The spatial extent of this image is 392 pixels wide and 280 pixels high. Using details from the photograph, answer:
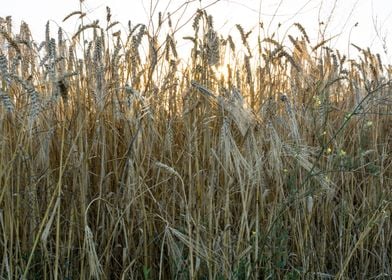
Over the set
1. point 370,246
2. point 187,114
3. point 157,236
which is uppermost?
point 187,114

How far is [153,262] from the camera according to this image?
1.93m

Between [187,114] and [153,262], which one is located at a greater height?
[187,114]

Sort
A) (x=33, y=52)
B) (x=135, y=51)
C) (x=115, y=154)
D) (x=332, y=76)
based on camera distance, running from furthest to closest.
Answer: (x=332, y=76) → (x=33, y=52) → (x=135, y=51) → (x=115, y=154)

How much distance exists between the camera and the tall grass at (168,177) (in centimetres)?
172

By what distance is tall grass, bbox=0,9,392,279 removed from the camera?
1725mm

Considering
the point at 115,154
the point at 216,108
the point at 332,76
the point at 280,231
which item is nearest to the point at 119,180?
the point at 115,154

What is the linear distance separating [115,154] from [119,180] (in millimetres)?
103

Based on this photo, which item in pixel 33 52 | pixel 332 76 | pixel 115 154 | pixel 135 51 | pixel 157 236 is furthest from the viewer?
pixel 332 76

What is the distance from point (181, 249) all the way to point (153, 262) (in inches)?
4.6

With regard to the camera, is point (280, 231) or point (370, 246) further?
point (370, 246)

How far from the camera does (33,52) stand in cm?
228

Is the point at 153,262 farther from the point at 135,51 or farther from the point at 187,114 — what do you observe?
the point at 135,51

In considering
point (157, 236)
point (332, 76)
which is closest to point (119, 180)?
point (157, 236)

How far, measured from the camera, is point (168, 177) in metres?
1.96
